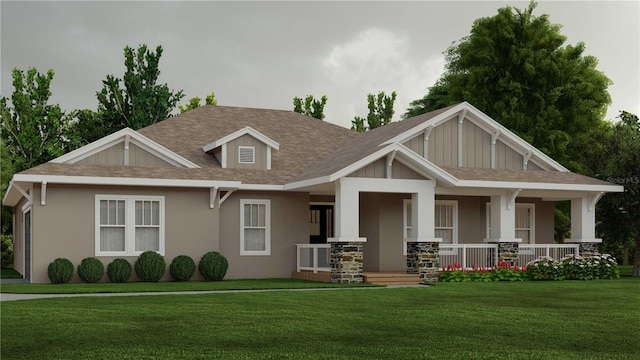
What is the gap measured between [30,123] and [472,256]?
2456 centimetres

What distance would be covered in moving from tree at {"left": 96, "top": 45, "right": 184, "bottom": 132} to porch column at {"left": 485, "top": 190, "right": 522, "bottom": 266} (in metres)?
20.7

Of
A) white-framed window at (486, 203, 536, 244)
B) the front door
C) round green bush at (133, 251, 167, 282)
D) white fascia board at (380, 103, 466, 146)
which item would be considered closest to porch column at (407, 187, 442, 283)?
white fascia board at (380, 103, 466, 146)

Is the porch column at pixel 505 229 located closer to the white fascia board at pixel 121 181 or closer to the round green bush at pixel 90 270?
the white fascia board at pixel 121 181

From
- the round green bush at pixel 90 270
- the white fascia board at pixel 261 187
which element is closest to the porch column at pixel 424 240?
the white fascia board at pixel 261 187

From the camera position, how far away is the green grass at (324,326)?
10.6m

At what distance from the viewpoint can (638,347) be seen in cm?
1128

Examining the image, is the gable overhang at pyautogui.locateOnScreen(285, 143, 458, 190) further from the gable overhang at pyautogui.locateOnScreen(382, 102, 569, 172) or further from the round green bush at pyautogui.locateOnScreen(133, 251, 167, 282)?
the round green bush at pyautogui.locateOnScreen(133, 251, 167, 282)

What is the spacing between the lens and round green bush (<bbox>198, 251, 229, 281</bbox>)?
2386 centimetres

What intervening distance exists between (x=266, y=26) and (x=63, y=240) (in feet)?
43.3

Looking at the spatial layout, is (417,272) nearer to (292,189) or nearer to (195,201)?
(292,189)

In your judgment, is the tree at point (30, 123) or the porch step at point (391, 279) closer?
the porch step at point (391, 279)

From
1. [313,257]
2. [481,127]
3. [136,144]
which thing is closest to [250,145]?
[136,144]

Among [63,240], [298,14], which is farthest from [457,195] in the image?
[63,240]

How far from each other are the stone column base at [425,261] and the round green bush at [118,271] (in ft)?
26.5
